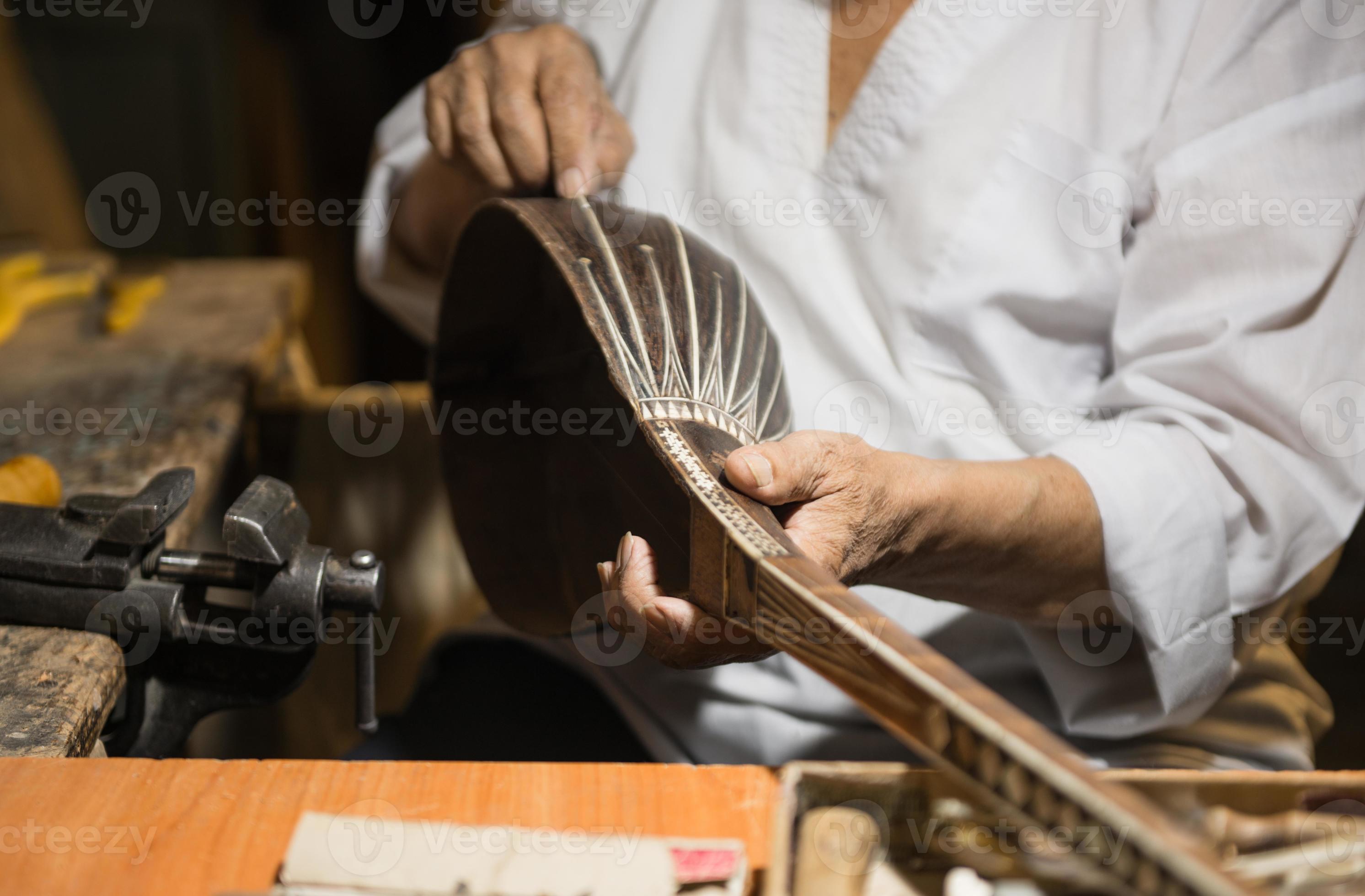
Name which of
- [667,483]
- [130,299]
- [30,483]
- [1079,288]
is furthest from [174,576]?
[130,299]

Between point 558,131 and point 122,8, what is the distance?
264 centimetres

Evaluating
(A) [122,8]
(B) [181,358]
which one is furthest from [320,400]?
(A) [122,8]

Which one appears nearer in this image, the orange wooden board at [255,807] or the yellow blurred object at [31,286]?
the orange wooden board at [255,807]

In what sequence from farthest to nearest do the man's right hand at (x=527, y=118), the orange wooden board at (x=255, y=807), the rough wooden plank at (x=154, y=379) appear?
the rough wooden plank at (x=154, y=379) → the man's right hand at (x=527, y=118) → the orange wooden board at (x=255, y=807)

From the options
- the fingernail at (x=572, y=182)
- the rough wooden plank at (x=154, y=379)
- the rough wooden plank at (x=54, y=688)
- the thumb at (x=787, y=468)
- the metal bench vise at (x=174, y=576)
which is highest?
the fingernail at (x=572, y=182)

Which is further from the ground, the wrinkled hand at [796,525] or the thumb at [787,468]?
the thumb at [787,468]

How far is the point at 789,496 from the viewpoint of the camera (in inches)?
21.6

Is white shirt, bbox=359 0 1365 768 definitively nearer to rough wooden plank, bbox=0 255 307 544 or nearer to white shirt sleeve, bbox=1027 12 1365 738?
white shirt sleeve, bbox=1027 12 1365 738

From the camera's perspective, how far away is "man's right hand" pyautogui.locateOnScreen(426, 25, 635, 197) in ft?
2.78

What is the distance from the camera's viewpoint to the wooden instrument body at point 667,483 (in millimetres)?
351

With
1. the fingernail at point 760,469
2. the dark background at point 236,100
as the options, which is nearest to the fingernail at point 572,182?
the fingernail at point 760,469

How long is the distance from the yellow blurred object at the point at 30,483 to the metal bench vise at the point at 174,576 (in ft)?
0.27

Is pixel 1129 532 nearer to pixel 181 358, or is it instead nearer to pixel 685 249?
pixel 685 249

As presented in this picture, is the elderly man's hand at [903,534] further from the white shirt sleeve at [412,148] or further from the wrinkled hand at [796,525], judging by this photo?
the white shirt sleeve at [412,148]
